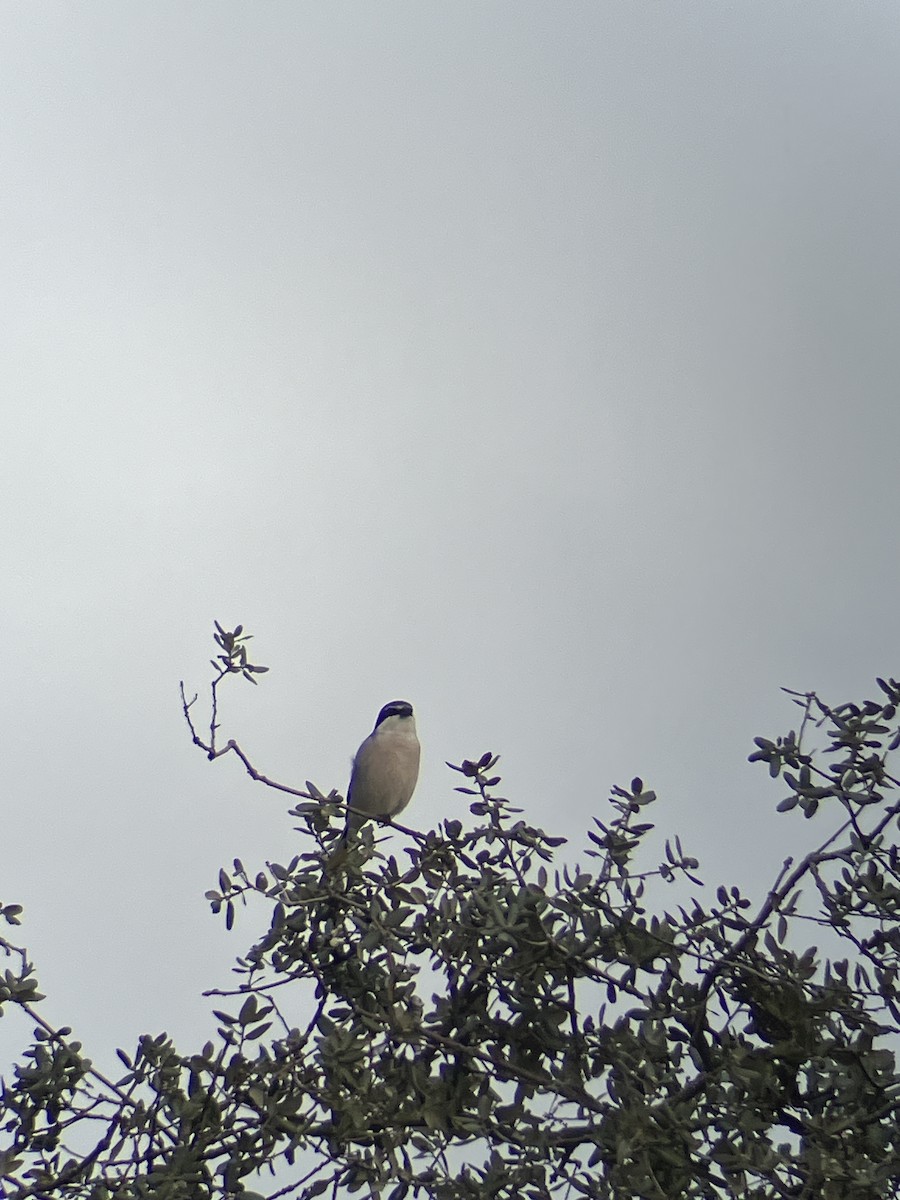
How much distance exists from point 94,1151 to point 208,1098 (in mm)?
308

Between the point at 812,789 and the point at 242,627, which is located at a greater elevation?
the point at 242,627

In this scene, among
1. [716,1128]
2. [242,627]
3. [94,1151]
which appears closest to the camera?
[716,1128]

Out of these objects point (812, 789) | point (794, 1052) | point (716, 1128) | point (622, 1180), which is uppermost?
point (812, 789)

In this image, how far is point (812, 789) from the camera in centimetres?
303

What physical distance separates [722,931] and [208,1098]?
4.22ft

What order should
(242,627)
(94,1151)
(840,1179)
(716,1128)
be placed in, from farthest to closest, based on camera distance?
1. (242,627)
2. (94,1151)
3. (716,1128)
4. (840,1179)

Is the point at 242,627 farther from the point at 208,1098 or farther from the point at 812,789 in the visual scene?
the point at 812,789

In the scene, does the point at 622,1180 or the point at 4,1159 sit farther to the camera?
the point at 4,1159

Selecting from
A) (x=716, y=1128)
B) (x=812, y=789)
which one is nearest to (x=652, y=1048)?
(x=716, y=1128)

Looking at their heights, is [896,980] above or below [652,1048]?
above

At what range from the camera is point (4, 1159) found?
9.71 ft

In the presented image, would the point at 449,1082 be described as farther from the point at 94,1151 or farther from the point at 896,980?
the point at 896,980

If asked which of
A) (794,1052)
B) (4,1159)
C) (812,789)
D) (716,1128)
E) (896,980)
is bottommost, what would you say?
(4,1159)

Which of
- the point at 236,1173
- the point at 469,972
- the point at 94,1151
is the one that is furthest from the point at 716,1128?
the point at 94,1151
